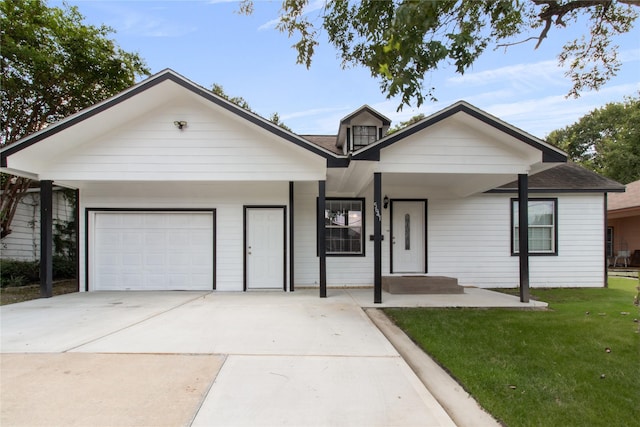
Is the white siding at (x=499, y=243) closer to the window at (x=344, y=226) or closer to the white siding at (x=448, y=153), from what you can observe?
the window at (x=344, y=226)

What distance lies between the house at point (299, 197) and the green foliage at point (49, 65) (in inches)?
168

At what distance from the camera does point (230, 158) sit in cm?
802

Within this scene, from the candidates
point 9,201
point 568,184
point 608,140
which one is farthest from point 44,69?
point 608,140

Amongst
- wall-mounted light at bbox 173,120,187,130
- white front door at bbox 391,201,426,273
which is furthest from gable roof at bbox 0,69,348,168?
white front door at bbox 391,201,426,273

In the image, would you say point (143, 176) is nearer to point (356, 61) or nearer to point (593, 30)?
point (356, 61)

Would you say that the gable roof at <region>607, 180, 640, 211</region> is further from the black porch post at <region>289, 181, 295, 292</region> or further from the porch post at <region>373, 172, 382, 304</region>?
the black porch post at <region>289, 181, 295, 292</region>

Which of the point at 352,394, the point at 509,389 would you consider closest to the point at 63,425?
the point at 352,394

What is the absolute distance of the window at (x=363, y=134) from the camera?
9.85m

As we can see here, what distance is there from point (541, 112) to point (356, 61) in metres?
11.4

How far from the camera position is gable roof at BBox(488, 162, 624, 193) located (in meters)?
9.88

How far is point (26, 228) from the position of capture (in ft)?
37.4

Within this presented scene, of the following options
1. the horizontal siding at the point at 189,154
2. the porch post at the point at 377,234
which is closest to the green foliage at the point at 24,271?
the horizontal siding at the point at 189,154

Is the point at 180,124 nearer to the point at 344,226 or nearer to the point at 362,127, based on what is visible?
the point at 362,127

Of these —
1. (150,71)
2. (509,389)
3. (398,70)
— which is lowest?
(509,389)
